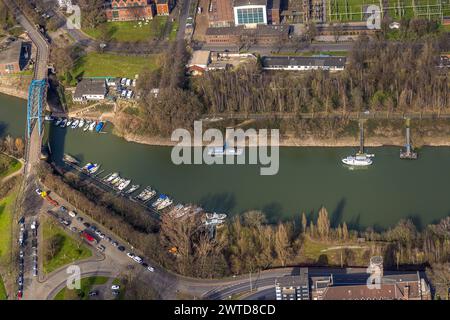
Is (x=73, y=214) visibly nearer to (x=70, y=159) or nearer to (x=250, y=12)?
(x=70, y=159)

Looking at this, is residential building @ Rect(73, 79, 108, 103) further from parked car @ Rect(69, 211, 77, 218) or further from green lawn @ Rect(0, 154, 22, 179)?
parked car @ Rect(69, 211, 77, 218)

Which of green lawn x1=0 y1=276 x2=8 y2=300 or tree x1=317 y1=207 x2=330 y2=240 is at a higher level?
tree x1=317 y1=207 x2=330 y2=240

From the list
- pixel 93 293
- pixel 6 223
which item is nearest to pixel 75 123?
pixel 6 223

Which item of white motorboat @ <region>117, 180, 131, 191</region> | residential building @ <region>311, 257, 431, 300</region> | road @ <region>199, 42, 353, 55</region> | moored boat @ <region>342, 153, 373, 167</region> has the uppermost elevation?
road @ <region>199, 42, 353, 55</region>

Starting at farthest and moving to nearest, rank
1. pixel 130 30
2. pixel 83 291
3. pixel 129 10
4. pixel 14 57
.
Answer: pixel 129 10, pixel 130 30, pixel 14 57, pixel 83 291

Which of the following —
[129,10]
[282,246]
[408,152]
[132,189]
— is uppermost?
[129,10]

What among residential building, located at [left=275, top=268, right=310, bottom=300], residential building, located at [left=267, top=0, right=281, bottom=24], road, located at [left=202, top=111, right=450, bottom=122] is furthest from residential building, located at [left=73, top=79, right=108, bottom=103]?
residential building, located at [left=275, top=268, right=310, bottom=300]
